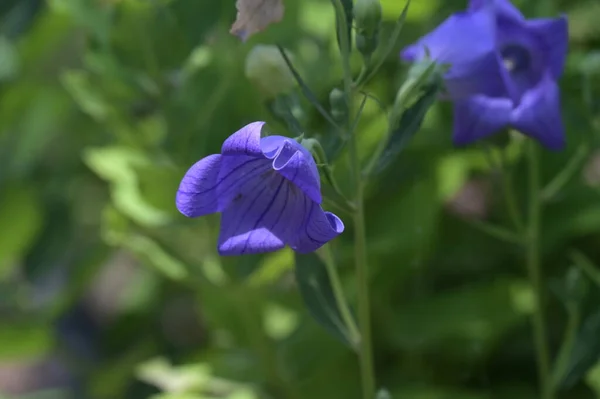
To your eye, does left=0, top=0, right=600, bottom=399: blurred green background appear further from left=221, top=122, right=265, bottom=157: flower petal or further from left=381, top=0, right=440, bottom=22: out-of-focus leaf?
left=221, top=122, right=265, bottom=157: flower petal

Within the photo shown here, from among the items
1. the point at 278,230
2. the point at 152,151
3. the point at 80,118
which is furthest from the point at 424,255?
the point at 80,118

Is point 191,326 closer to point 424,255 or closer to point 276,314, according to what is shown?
point 276,314

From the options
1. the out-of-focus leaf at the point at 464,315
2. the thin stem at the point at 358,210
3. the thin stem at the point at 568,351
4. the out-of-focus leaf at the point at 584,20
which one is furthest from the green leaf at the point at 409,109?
the out-of-focus leaf at the point at 584,20

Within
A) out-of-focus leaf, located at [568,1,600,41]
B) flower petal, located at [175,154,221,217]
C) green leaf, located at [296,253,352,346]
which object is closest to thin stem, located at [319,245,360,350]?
green leaf, located at [296,253,352,346]

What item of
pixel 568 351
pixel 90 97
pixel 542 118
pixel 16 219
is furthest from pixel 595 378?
pixel 16 219

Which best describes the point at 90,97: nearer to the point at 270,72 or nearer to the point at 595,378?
the point at 270,72

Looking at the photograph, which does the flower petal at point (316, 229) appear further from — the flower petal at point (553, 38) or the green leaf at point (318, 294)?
the flower petal at point (553, 38)
